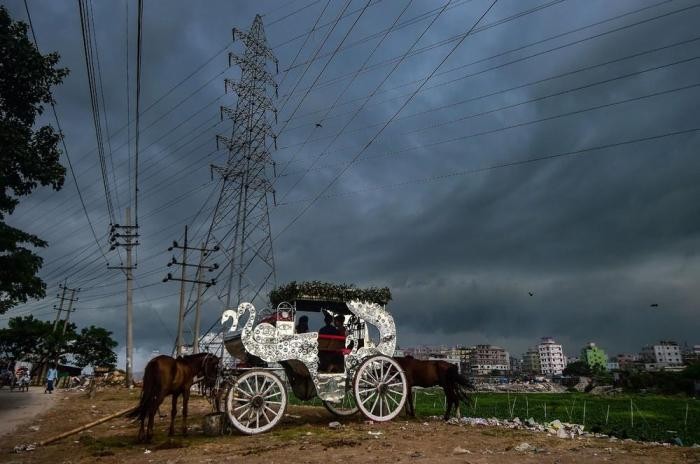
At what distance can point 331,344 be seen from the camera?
1172 cm

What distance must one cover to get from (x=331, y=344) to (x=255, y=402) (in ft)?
7.60

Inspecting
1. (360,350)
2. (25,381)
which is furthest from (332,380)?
(25,381)

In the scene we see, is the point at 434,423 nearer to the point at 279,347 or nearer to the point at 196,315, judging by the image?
the point at 279,347

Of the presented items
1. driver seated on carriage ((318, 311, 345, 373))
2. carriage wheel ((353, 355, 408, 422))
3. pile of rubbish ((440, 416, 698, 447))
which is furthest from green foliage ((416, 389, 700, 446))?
driver seated on carriage ((318, 311, 345, 373))

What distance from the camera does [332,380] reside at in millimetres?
11203

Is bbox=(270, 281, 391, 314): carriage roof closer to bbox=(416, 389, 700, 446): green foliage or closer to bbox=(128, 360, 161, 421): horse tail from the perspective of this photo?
bbox=(128, 360, 161, 421): horse tail

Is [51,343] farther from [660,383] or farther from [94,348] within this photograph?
[660,383]

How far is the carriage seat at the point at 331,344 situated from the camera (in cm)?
1162

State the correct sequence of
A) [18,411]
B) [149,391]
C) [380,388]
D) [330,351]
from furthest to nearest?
[18,411]
[330,351]
[380,388]
[149,391]

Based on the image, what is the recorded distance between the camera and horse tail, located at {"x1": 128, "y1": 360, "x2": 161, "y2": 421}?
32.9 feet

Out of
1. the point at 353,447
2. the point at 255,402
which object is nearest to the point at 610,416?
the point at 353,447

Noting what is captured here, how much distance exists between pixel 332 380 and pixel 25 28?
46.8 feet

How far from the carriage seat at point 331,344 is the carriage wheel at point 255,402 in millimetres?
1462

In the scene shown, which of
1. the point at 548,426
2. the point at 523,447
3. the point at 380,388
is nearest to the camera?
the point at 523,447
